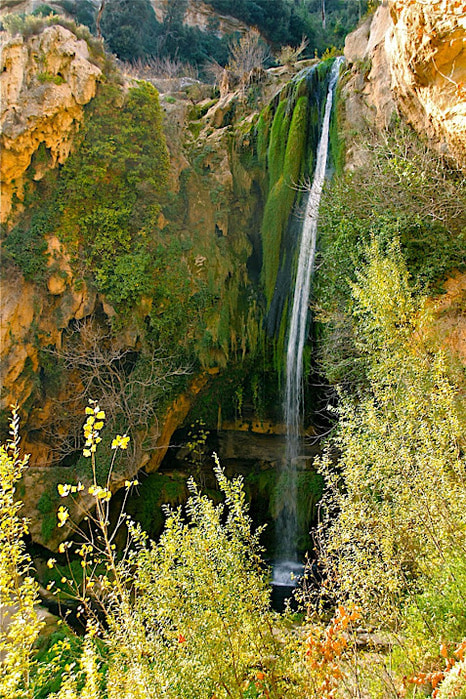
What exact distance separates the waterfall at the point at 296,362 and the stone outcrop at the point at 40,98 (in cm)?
561

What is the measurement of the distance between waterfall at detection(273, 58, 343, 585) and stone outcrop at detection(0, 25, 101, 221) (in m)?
5.61

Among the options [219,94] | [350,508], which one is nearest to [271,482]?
[350,508]

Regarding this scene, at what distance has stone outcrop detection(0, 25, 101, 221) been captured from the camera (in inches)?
353

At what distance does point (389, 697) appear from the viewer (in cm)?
313

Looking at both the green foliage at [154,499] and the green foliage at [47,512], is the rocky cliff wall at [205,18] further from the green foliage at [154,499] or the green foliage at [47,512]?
the green foliage at [47,512]

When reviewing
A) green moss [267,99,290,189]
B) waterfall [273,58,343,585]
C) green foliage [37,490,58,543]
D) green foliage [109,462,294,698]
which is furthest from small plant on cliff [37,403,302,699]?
green moss [267,99,290,189]

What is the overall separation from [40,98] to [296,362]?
798cm

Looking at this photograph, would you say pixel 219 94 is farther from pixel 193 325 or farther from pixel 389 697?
pixel 389 697

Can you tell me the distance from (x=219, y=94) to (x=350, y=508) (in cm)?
1552

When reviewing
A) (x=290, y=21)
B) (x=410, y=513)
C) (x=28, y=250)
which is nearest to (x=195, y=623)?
(x=410, y=513)

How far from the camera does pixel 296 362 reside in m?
10.9

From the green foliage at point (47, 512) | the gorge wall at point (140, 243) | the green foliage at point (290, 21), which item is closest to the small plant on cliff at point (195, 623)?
the green foliage at point (47, 512)

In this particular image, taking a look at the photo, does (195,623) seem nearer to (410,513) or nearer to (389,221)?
(410,513)

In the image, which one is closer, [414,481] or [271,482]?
[414,481]
